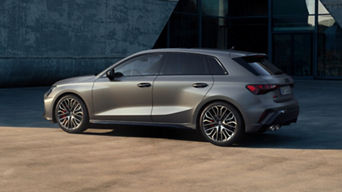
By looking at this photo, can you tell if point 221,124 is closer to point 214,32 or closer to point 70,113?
point 70,113

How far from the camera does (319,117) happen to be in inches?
532

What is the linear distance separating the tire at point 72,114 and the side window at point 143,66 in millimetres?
912

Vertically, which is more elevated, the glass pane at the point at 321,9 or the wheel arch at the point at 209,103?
the glass pane at the point at 321,9

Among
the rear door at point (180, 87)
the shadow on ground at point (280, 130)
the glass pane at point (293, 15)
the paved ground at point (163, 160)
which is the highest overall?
the glass pane at point (293, 15)

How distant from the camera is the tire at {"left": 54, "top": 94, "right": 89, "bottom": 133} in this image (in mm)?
10602

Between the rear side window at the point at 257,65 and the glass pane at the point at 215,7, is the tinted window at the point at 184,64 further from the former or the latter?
the glass pane at the point at 215,7

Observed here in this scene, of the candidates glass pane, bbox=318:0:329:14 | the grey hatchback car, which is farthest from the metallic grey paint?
glass pane, bbox=318:0:329:14

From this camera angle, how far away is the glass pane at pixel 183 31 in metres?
30.3

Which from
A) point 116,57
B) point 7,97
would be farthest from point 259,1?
point 7,97

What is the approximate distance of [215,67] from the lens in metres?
9.70

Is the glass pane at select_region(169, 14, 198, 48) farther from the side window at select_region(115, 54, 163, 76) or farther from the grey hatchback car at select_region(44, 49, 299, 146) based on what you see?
the side window at select_region(115, 54, 163, 76)

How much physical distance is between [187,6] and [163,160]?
23.8 metres

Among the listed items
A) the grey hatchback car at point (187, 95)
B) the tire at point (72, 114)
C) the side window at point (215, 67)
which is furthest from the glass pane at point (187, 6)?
the side window at point (215, 67)

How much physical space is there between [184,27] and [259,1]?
4732 millimetres
